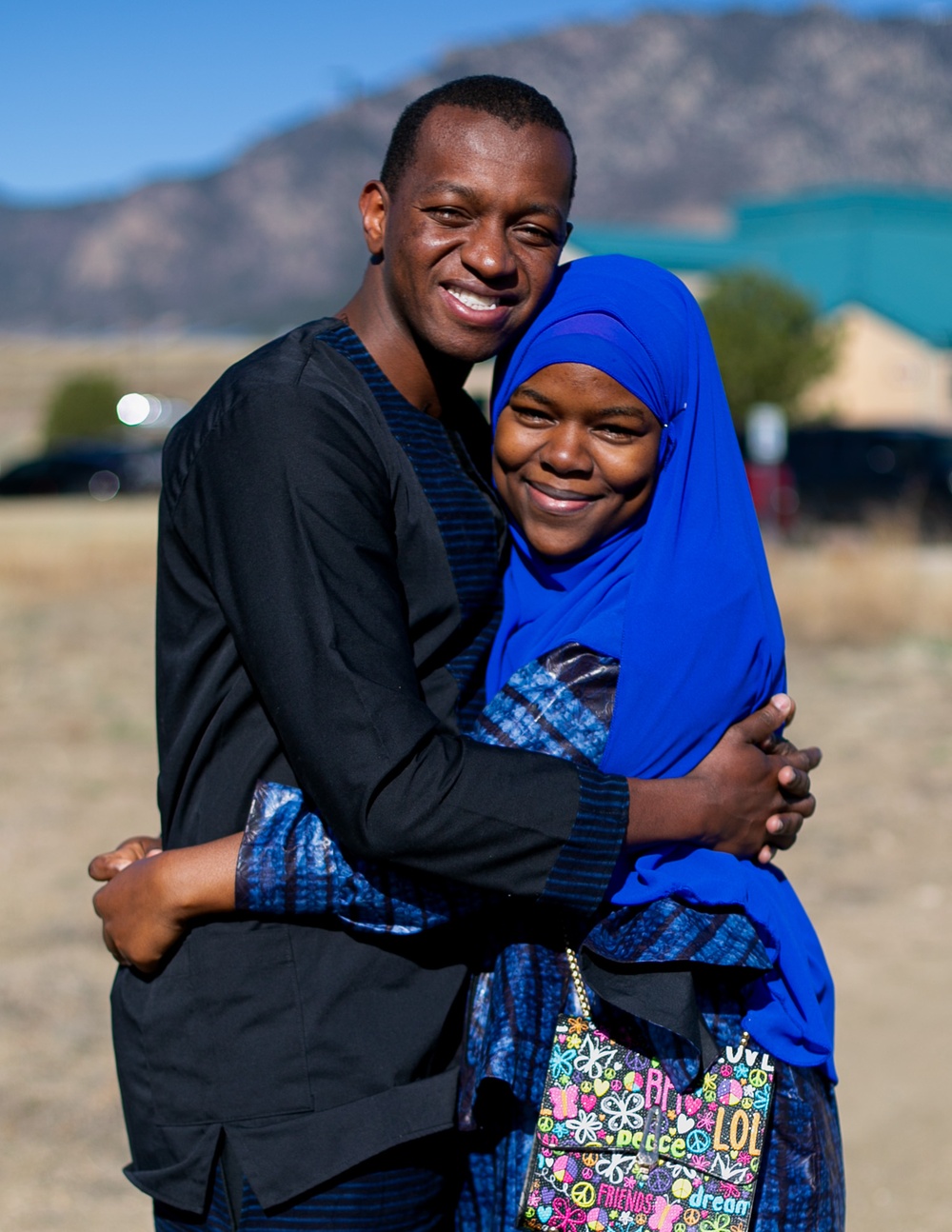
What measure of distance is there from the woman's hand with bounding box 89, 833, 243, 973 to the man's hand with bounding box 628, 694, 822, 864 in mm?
477

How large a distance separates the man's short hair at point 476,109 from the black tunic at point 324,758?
0.80 ft

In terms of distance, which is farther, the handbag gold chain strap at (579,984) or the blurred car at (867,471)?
the blurred car at (867,471)

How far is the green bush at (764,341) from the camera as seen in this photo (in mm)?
29781

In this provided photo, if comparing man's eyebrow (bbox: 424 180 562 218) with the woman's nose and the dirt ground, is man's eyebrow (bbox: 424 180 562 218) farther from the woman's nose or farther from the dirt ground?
the dirt ground

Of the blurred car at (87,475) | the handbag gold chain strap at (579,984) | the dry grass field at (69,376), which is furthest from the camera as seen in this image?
the dry grass field at (69,376)

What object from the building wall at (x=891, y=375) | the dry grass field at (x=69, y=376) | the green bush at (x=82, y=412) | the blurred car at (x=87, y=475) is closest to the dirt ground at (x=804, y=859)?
the blurred car at (x=87, y=475)

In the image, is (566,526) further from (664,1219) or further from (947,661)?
(947,661)

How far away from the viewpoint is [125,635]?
10.9 m

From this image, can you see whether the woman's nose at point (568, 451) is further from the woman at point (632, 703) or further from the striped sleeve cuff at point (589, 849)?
the striped sleeve cuff at point (589, 849)

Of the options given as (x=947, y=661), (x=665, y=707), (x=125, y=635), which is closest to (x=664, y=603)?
(x=665, y=707)

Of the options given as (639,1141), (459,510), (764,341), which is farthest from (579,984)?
(764,341)

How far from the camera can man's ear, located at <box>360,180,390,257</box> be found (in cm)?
191

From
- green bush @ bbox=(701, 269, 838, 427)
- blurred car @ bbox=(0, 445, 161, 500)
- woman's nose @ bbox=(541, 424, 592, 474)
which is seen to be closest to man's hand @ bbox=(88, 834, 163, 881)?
woman's nose @ bbox=(541, 424, 592, 474)

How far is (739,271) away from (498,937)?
33137 millimetres
